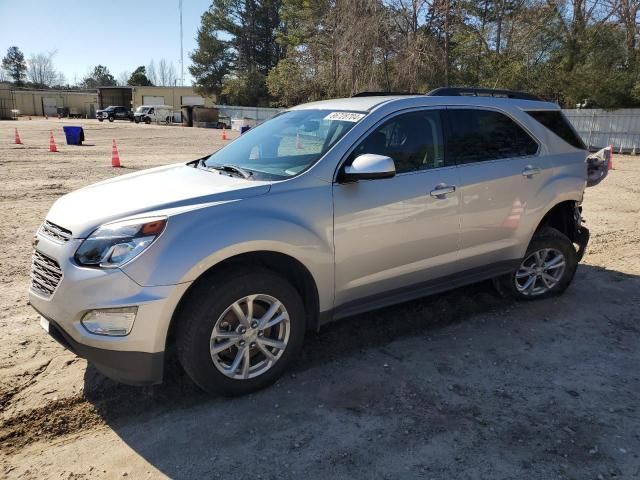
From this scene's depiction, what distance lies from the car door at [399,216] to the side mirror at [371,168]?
14 centimetres

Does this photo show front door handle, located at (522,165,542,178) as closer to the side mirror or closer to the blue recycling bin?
the side mirror

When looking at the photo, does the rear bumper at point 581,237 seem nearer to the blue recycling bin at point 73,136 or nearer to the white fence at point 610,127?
the white fence at point 610,127

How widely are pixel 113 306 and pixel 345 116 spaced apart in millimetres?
2109

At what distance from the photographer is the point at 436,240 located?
396cm

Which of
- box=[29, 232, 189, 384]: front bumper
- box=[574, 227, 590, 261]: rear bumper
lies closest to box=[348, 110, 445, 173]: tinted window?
box=[29, 232, 189, 384]: front bumper

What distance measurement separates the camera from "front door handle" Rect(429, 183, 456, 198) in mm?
3867

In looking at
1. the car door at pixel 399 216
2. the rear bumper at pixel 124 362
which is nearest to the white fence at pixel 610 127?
the car door at pixel 399 216

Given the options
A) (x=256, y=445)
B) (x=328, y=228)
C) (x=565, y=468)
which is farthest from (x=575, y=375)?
(x=256, y=445)

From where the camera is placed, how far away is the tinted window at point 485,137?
416 cm

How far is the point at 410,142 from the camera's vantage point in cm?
393

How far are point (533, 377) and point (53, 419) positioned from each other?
311 centimetres

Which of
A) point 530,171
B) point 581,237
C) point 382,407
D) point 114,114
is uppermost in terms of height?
point 114,114

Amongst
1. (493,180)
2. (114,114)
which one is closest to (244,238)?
(493,180)

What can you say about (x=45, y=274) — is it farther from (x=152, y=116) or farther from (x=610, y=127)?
(x=152, y=116)
